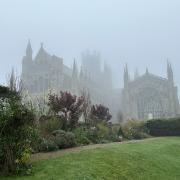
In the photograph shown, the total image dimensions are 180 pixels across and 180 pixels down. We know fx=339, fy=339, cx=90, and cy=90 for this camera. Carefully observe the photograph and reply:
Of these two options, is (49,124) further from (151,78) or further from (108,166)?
(151,78)

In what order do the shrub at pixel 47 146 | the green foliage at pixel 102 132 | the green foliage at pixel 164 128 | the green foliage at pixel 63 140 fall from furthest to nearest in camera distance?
the green foliage at pixel 164 128, the green foliage at pixel 102 132, the green foliage at pixel 63 140, the shrub at pixel 47 146

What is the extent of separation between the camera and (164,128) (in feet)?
94.4

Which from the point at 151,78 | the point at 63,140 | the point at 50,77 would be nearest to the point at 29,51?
the point at 50,77

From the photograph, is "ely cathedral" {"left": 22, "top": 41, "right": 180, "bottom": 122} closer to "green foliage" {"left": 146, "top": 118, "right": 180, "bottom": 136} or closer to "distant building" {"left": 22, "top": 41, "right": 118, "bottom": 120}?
"distant building" {"left": 22, "top": 41, "right": 118, "bottom": 120}

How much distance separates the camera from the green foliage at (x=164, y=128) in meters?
28.7

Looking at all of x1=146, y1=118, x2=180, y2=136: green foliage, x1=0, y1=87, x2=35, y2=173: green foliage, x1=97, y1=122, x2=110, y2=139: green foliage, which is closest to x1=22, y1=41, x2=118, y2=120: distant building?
x1=146, y1=118, x2=180, y2=136: green foliage

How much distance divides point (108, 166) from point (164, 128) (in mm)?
19356

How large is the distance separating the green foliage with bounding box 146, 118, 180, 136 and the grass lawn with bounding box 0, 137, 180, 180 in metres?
15.3

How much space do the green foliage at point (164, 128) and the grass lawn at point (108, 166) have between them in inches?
603

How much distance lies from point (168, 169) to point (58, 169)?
431cm

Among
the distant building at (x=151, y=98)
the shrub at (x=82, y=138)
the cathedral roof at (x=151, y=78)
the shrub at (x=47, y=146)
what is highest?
the cathedral roof at (x=151, y=78)

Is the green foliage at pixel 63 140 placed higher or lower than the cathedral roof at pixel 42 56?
lower

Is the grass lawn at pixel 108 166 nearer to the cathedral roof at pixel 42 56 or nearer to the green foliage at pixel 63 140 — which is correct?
the green foliage at pixel 63 140

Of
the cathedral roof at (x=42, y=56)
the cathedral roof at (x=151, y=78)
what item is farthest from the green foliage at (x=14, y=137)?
the cathedral roof at (x=42, y=56)
